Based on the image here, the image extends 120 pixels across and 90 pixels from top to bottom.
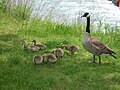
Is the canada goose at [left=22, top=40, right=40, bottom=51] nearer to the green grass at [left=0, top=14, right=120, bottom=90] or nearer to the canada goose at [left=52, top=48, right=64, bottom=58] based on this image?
the green grass at [left=0, top=14, right=120, bottom=90]

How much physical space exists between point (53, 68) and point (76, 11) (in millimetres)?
7655

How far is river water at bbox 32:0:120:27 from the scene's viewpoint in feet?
42.8

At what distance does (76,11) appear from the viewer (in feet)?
48.0

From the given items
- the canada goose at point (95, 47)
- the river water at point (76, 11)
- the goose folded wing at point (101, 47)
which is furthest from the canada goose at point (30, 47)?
the river water at point (76, 11)

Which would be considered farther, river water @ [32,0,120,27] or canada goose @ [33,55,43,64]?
river water @ [32,0,120,27]

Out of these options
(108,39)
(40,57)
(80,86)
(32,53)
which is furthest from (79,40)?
(80,86)

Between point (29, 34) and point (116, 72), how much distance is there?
143 inches

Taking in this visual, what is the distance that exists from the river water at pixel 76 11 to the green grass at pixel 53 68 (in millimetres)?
2780

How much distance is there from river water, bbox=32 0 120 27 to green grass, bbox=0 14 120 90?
278 centimetres

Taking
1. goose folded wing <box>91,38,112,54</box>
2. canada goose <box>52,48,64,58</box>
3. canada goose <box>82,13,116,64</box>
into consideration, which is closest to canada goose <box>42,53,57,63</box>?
canada goose <box>52,48,64,58</box>

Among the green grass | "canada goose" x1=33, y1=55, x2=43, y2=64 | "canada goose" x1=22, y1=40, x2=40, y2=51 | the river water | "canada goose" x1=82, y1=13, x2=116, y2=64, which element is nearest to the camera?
the green grass

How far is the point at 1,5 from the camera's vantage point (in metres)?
12.7

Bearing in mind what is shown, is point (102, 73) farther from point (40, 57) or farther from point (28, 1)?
point (28, 1)

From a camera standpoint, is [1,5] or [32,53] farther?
[1,5]
